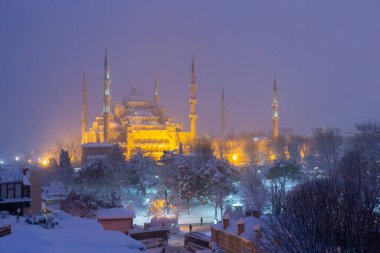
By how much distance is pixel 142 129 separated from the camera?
65688mm

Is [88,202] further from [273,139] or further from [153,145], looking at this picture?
[273,139]

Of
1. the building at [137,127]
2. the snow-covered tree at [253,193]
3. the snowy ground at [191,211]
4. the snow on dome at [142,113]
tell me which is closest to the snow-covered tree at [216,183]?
the snowy ground at [191,211]

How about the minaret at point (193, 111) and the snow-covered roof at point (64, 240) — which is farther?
the minaret at point (193, 111)

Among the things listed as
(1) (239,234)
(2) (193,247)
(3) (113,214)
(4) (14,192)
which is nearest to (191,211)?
(3) (113,214)

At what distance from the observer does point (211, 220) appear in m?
36.9

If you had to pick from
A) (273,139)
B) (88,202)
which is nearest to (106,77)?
(273,139)

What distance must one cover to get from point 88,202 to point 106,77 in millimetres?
36627

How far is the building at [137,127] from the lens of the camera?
64438 mm

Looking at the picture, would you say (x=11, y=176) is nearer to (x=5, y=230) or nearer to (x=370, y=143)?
(x=5, y=230)

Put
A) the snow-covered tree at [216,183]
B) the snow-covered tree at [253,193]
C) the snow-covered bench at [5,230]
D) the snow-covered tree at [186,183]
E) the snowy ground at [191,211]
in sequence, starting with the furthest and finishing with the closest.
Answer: the snow-covered tree at [186,183]
the snow-covered tree at [216,183]
the snowy ground at [191,211]
the snow-covered tree at [253,193]
the snow-covered bench at [5,230]

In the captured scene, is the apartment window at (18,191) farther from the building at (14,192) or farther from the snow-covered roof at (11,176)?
the snow-covered roof at (11,176)

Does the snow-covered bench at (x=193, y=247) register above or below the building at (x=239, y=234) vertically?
below

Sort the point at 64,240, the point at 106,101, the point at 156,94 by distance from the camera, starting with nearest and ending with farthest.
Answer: the point at 64,240, the point at 106,101, the point at 156,94

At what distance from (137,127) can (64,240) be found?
5386cm
